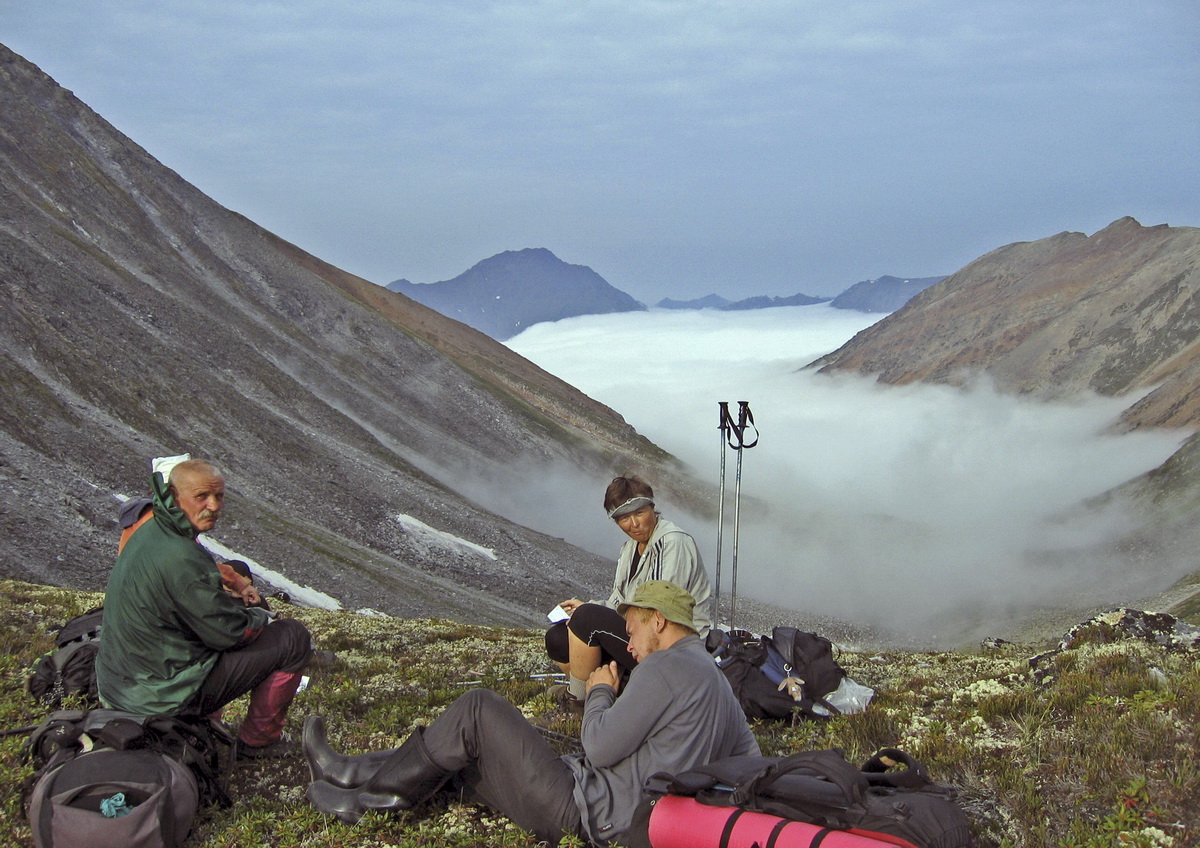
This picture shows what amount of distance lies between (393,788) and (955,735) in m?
5.39

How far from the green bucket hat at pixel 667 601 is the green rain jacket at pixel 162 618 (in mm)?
3338

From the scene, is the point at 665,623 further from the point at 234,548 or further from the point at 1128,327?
the point at 1128,327

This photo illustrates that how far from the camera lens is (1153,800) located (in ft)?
22.6

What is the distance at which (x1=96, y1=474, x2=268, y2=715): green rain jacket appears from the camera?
7.32 meters

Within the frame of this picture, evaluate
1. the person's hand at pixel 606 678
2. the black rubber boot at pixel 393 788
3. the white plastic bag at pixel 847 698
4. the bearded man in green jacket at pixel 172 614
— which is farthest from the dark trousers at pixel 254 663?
the white plastic bag at pixel 847 698

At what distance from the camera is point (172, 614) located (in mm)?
7406

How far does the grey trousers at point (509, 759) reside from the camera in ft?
22.8

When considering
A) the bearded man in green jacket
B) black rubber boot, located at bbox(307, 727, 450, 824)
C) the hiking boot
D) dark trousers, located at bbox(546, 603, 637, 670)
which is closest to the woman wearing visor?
dark trousers, located at bbox(546, 603, 637, 670)

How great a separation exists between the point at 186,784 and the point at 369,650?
861 centimetres

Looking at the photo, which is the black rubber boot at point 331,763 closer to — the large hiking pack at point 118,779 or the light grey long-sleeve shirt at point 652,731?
the large hiking pack at point 118,779

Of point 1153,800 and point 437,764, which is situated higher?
point 1153,800

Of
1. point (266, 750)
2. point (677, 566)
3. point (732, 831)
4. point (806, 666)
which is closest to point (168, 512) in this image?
point (266, 750)

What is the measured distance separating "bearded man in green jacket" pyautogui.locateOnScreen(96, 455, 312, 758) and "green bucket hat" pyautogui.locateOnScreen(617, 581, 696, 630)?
10.9ft

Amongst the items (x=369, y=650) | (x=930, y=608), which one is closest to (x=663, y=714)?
(x=369, y=650)
